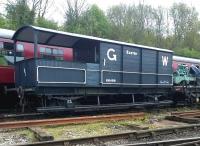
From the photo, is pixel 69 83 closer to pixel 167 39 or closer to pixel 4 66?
pixel 4 66

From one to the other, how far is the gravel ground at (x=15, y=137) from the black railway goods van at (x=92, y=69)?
104 inches

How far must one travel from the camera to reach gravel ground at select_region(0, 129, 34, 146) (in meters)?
9.14

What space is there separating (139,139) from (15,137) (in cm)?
332

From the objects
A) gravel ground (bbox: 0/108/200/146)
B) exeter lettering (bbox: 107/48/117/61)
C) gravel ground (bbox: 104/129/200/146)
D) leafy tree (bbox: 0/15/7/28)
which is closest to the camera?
gravel ground (bbox: 104/129/200/146)

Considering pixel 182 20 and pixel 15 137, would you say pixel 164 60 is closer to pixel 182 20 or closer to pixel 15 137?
pixel 15 137

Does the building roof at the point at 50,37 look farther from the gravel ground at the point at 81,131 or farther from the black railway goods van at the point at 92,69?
the gravel ground at the point at 81,131

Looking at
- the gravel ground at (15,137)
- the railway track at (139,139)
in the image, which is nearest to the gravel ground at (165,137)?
the railway track at (139,139)

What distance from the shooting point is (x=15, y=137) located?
9.76 metres

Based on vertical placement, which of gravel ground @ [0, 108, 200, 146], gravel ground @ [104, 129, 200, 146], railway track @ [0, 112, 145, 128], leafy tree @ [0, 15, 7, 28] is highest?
leafy tree @ [0, 15, 7, 28]

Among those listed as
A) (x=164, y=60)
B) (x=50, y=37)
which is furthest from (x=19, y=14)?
(x=50, y=37)

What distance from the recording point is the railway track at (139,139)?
8.53 metres

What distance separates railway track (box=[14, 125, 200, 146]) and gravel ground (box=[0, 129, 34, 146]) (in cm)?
125

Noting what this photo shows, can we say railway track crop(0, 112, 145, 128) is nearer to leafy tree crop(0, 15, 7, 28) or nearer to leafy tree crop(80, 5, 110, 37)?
leafy tree crop(0, 15, 7, 28)

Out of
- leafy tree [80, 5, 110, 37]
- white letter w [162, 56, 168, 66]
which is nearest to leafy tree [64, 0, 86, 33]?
leafy tree [80, 5, 110, 37]
